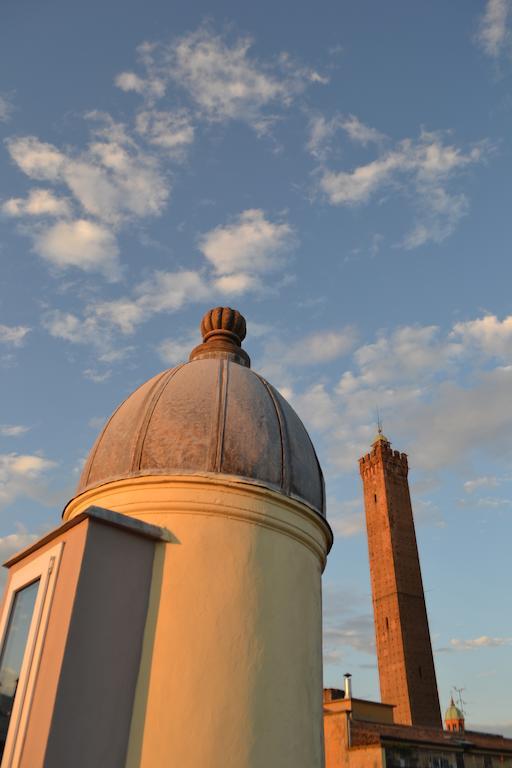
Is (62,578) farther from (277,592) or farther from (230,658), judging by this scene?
(277,592)

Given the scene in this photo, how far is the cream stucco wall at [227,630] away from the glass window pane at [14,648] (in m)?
0.99

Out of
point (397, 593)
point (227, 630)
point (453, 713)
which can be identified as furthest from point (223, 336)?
point (453, 713)

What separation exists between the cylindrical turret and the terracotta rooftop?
14.0 m

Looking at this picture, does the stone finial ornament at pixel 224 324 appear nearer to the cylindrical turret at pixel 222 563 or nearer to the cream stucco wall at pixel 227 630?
the cylindrical turret at pixel 222 563

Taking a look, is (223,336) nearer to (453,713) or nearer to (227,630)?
(227,630)

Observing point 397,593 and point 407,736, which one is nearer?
point 407,736

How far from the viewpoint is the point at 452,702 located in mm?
56594

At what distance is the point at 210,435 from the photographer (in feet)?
20.2

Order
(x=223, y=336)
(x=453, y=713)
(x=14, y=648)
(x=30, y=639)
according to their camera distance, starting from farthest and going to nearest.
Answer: (x=453, y=713) < (x=223, y=336) < (x=14, y=648) < (x=30, y=639)

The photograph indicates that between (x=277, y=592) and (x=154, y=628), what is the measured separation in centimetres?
119

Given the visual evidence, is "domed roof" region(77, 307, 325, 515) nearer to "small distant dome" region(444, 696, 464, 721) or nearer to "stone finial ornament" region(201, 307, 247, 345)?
"stone finial ornament" region(201, 307, 247, 345)

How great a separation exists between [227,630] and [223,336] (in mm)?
4186

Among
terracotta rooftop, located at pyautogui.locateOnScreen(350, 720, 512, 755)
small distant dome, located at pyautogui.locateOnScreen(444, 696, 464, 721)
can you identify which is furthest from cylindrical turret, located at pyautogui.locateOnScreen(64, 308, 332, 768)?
small distant dome, located at pyautogui.locateOnScreen(444, 696, 464, 721)

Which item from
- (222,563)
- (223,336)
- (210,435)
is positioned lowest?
(222,563)
